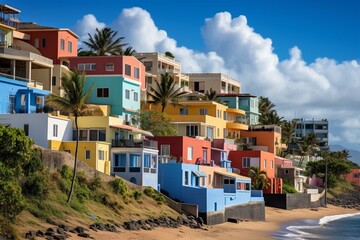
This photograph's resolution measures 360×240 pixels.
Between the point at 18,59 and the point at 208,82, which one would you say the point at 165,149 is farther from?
the point at 208,82

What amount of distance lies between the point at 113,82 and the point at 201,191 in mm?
22238

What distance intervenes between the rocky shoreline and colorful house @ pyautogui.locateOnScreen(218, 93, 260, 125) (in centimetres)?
5862

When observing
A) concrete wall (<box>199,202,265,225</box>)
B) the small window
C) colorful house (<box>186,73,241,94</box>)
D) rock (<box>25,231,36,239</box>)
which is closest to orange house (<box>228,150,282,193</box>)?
the small window

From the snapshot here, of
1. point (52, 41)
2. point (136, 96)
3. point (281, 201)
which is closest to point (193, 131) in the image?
point (281, 201)

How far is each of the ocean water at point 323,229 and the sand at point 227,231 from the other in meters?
1.27

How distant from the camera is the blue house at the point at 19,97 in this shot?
66688mm

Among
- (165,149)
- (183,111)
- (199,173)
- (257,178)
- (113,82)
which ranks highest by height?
(113,82)

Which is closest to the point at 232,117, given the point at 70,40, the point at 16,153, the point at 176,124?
the point at 176,124

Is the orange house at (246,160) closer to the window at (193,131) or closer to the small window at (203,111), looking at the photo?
the window at (193,131)

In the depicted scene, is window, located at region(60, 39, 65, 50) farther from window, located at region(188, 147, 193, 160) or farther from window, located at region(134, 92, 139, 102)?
window, located at region(188, 147, 193, 160)

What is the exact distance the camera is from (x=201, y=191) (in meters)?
62.3

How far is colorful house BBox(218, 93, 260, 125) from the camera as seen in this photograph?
120m

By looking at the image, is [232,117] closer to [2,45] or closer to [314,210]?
[314,210]

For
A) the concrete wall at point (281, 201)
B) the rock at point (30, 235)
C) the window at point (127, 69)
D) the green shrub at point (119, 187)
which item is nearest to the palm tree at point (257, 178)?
the concrete wall at point (281, 201)
